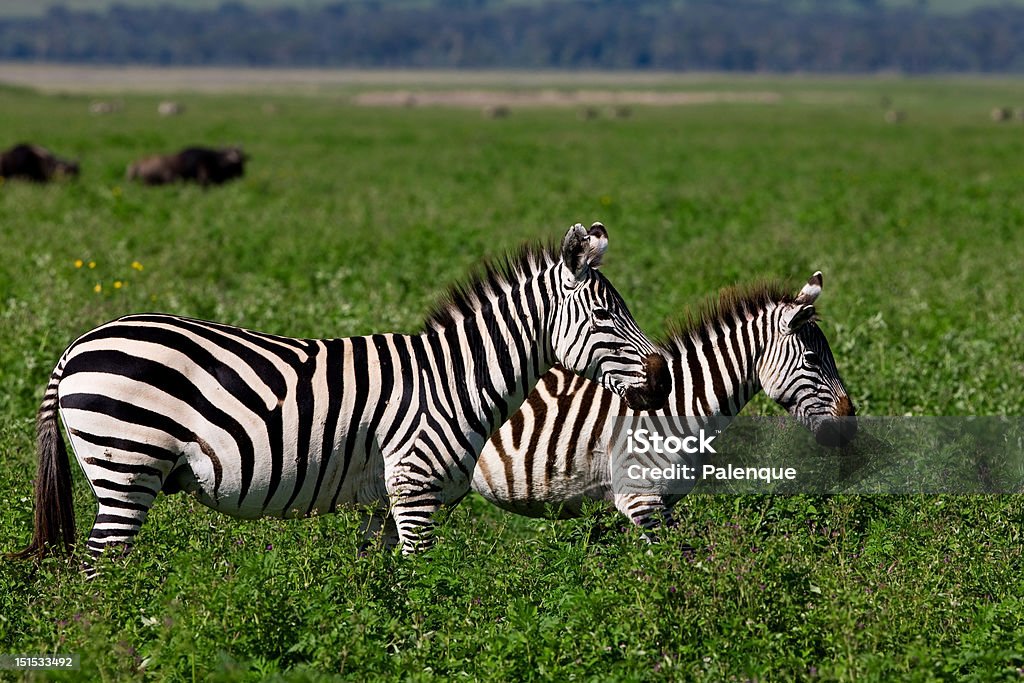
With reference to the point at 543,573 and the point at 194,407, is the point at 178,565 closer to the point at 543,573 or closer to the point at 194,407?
the point at 194,407

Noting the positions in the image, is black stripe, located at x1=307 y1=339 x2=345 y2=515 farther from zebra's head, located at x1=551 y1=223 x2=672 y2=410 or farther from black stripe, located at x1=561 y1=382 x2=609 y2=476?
black stripe, located at x1=561 y1=382 x2=609 y2=476

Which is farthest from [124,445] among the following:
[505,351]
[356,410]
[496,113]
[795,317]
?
[496,113]

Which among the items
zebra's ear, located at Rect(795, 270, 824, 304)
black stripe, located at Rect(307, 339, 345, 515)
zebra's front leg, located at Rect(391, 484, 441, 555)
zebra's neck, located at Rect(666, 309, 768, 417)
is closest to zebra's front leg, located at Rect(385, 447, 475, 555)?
zebra's front leg, located at Rect(391, 484, 441, 555)

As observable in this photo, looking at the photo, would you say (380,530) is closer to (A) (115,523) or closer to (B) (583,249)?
(A) (115,523)

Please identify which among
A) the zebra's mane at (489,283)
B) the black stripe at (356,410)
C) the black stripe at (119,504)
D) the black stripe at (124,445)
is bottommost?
the black stripe at (119,504)

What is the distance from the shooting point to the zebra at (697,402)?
688cm

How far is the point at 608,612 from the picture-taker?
211 inches

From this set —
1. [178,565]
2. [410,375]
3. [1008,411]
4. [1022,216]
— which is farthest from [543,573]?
[1022,216]

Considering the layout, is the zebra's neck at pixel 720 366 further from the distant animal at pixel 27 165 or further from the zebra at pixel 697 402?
the distant animal at pixel 27 165

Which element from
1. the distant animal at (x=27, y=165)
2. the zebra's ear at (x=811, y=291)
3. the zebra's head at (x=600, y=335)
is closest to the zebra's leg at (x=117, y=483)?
the zebra's head at (x=600, y=335)

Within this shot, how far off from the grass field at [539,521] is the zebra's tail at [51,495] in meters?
0.15

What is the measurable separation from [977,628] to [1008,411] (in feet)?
13.9

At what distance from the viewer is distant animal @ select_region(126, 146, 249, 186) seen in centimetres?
2755

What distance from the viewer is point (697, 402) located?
22.7 feet
